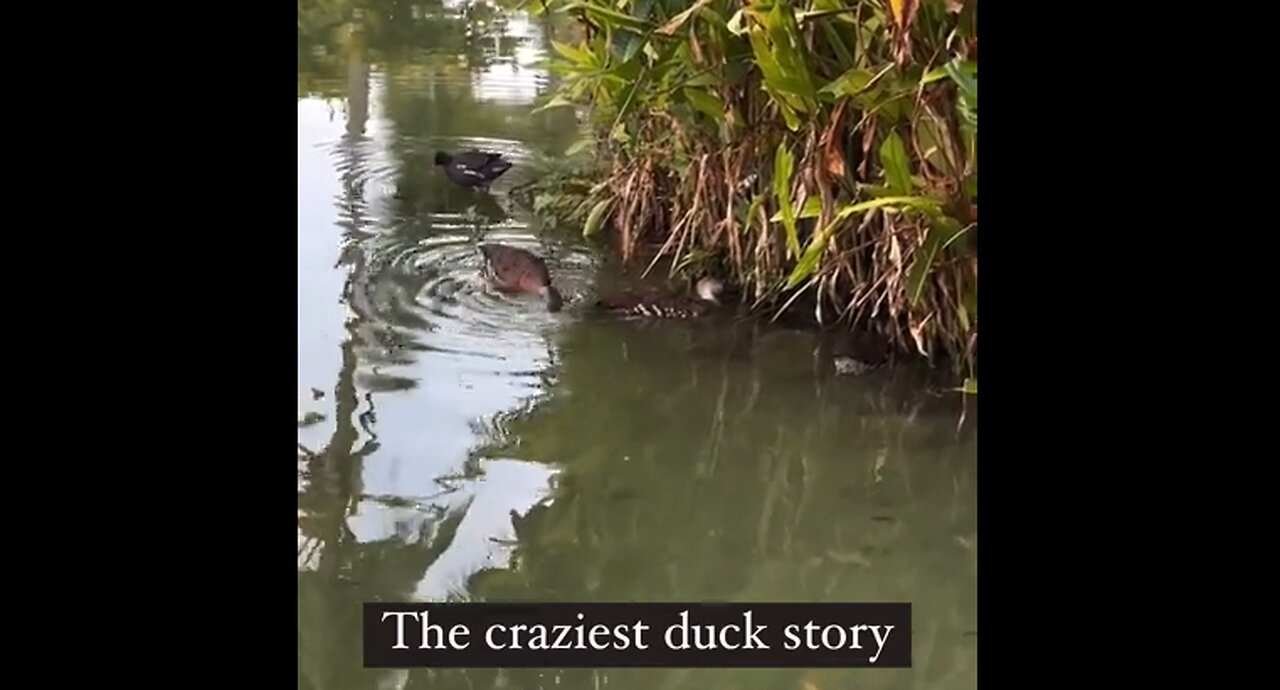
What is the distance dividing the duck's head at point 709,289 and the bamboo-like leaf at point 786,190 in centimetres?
9

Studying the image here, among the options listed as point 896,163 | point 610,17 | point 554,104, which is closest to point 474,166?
point 554,104

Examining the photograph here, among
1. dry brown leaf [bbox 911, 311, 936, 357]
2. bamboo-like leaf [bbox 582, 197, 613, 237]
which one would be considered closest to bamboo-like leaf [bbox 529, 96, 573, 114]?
bamboo-like leaf [bbox 582, 197, 613, 237]

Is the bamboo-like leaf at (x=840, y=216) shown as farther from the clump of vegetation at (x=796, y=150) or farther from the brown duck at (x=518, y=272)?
the brown duck at (x=518, y=272)

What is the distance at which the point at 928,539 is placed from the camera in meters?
1.09

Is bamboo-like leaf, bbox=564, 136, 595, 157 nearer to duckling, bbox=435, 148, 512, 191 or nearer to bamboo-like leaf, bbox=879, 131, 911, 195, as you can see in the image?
duckling, bbox=435, 148, 512, 191

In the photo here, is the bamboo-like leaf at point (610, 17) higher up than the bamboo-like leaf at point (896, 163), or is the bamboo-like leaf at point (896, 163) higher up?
the bamboo-like leaf at point (610, 17)

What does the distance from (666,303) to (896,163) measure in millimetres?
273

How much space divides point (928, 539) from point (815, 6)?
42 cm

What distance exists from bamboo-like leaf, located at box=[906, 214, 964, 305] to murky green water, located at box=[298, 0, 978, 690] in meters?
0.10

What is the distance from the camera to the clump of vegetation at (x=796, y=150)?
1.15m

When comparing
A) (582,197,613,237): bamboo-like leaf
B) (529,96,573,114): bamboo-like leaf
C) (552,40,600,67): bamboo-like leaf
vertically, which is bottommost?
(582,197,613,237): bamboo-like leaf

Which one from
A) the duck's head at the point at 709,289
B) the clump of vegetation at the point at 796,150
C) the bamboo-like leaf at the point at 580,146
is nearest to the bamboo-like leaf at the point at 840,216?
the clump of vegetation at the point at 796,150

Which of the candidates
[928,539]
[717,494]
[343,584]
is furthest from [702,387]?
[343,584]

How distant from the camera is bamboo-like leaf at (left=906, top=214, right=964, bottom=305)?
1142 mm
